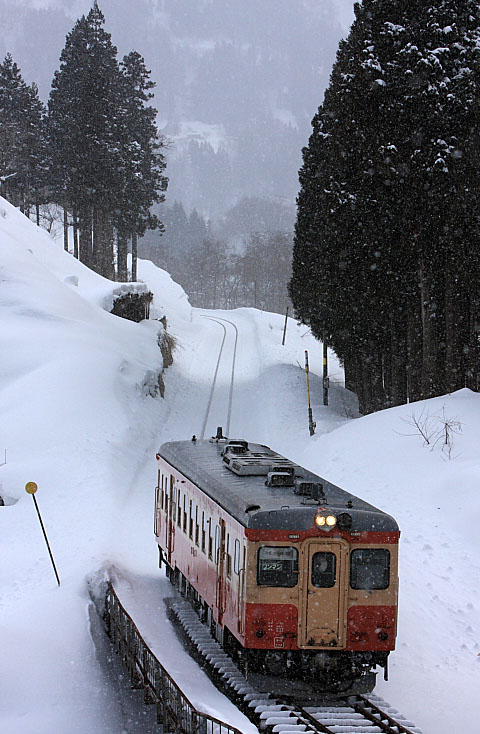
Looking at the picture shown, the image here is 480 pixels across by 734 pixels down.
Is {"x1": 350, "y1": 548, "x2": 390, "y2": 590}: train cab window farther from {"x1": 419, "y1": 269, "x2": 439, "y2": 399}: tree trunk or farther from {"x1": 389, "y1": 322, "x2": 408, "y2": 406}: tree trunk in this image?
{"x1": 389, "y1": 322, "x2": 408, "y2": 406}: tree trunk

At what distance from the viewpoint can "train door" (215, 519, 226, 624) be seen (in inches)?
427

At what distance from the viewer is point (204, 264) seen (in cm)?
11162

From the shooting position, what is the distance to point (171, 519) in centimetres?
1447

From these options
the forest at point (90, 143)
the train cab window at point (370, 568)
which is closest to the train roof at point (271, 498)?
the train cab window at point (370, 568)

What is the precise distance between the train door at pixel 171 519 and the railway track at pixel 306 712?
11.3ft

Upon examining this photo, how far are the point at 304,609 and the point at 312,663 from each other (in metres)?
0.66

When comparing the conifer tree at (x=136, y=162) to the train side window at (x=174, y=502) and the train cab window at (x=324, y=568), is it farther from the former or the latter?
the train cab window at (x=324, y=568)

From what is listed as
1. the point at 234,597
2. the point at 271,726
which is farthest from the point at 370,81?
the point at 271,726

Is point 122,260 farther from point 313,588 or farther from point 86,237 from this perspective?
point 313,588

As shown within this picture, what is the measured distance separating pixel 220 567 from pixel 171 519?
3.63 m

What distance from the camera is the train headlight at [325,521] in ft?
32.3

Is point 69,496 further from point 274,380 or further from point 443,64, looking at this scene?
point 274,380

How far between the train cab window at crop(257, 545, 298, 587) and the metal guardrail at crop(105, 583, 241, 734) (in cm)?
160

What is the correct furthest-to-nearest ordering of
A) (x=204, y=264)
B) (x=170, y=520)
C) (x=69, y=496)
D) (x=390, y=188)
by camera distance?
1. (x=204, y=264)
2. (x=390, y=188)
3. (x=69, y=496)
4. (x=170, y=520)
